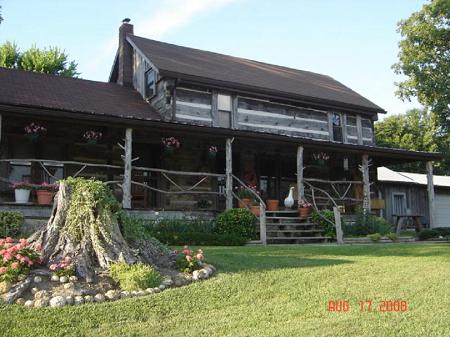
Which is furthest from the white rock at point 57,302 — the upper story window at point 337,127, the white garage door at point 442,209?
the white garage door at point 442,209

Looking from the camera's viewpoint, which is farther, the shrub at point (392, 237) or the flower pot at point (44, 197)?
the shrub at point (392, 237)

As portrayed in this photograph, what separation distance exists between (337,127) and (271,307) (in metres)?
16.2

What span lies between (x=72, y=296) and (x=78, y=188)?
6.98 ft

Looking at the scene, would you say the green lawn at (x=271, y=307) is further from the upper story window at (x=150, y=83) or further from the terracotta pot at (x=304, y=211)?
the upper story window at (x=150, y=83)

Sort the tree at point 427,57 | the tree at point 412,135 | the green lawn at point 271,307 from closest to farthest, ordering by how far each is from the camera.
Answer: the green lawn at point 271,307 < the tree at point 427,57 < the tree at point 412,135

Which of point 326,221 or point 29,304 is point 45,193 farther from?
point 326,221

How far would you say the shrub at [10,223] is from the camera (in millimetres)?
11123

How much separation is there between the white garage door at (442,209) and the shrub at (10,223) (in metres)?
25.1

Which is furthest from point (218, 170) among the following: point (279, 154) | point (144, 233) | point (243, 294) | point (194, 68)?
point (243, 294)

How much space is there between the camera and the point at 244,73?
21.4 meters

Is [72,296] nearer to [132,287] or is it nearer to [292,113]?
[132,287]

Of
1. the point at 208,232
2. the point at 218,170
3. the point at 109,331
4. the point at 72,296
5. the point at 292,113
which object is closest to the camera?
the point at 109,331

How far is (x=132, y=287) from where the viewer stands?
708 cm

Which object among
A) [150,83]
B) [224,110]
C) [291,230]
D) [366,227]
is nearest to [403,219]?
[366,227]
